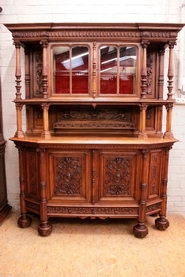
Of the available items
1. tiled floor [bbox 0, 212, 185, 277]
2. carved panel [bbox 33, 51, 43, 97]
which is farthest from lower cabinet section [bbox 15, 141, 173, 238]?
carved panel [bbox 33, 51, 43, 97]

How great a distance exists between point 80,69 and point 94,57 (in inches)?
7.0

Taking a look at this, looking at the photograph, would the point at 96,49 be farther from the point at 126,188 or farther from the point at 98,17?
the point at 126,188

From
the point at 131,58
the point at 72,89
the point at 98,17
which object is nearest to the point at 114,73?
the point at 131,58

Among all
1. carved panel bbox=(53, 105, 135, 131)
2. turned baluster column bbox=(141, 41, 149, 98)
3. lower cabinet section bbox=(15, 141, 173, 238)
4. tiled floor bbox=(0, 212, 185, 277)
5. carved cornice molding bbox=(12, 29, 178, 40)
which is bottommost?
tiled floor bbox=(0, 212, 185, 277)

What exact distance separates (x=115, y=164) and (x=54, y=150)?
0.59 meters

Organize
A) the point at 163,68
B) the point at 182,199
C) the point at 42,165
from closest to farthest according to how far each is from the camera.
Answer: the point at 42,165 < the point at 163,68 < the point at 182,199

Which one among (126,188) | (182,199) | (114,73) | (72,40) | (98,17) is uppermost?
(98,17)

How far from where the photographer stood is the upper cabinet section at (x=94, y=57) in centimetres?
207

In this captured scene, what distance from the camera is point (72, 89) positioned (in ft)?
7.25

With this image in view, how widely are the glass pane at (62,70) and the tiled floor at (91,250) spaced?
142 centimetres

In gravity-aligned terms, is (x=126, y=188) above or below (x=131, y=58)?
below

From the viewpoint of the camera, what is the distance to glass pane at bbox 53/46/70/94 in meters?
2.20

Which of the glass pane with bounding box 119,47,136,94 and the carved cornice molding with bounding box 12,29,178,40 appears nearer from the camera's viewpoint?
the carved cornice molding with bounding box 12,29,178,40

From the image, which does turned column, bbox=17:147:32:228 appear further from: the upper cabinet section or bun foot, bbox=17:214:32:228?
the upper cabinet section
